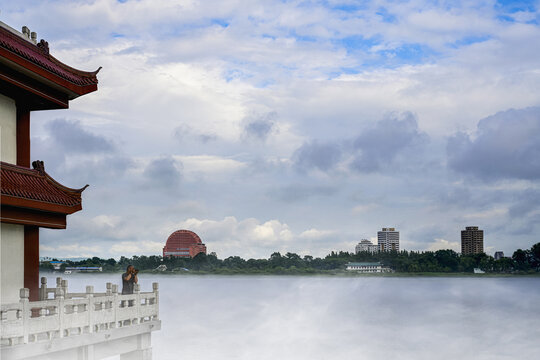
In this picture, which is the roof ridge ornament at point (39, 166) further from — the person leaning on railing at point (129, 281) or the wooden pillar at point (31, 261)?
the person leaning on railing at point (129, 281)

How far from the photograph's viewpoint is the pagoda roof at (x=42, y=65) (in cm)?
1509

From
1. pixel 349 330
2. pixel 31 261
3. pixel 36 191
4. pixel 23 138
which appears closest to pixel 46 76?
pixel 23 138

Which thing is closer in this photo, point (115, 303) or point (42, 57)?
point (115, 303)

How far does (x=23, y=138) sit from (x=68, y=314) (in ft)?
16.6

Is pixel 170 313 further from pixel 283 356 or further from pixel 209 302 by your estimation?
pixel 283 356

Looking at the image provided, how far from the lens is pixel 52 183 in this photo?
1659 cm

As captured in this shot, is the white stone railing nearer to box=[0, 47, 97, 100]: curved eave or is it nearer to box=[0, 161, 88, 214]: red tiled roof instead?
box=[0, 161, 88, 214]: red tiled roof

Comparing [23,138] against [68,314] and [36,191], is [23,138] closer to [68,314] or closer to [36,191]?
[36,191]

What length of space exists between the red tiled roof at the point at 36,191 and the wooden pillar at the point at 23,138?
0.49 metres

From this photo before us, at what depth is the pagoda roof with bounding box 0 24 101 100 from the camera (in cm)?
1509

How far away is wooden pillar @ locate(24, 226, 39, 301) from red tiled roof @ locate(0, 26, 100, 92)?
390 cm

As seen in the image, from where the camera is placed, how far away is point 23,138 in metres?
16.9

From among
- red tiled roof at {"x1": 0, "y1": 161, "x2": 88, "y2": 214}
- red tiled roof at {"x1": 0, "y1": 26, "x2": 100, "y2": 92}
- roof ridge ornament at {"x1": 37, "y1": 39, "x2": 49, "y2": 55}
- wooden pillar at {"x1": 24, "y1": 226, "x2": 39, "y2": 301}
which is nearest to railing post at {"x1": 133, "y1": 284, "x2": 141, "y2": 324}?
wooden pillar at {"x1": 24, "y1": 226, "x2": 39, "y2": 301}

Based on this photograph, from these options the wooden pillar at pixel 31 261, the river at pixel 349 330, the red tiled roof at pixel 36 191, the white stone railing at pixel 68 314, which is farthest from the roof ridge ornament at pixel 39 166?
the river at pixel 349 330
